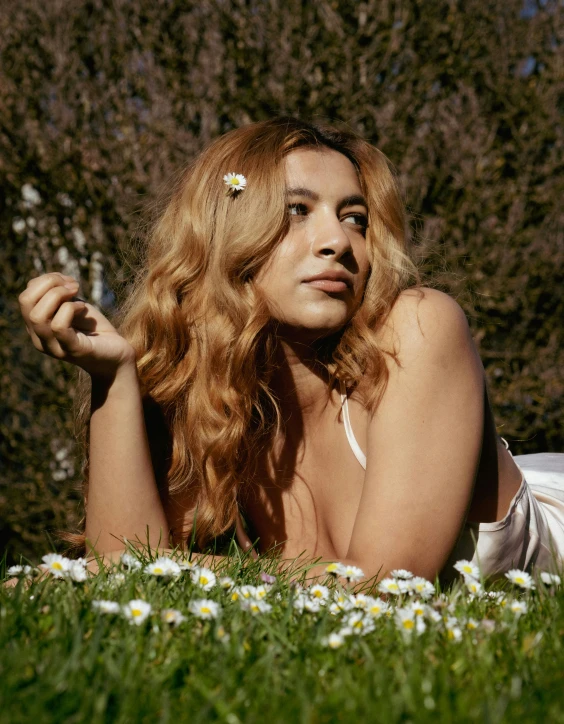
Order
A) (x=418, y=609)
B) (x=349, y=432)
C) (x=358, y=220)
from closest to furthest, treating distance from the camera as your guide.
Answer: (x=418, y=609) < (x=349, y=432) < (x=358, y=220)

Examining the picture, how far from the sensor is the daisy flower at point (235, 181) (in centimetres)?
280

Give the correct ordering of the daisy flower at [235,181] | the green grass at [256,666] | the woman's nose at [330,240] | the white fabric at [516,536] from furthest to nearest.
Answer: the daisy flower at [235,181], the white fabric at [516,536], the woman's nose at [330,240], the green grass at [256,666]

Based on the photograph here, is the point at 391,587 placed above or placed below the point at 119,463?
above

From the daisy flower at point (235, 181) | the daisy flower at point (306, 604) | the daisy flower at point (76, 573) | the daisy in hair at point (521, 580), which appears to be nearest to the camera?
the daisy flower at point (306, 604)

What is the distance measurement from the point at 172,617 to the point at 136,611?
0.08m

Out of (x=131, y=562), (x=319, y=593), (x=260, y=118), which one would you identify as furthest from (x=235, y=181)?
(x=260, y=118)

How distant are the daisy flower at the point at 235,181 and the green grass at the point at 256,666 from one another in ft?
5.11

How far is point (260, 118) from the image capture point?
16.0 feet

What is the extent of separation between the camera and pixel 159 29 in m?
4.87

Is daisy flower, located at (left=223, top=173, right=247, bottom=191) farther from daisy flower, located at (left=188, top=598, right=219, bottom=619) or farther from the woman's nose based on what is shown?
daisy flower, located at (left=188, top=598, right=219, bottom=619)

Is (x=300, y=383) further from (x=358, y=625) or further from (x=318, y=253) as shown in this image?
(x=358, y=625)

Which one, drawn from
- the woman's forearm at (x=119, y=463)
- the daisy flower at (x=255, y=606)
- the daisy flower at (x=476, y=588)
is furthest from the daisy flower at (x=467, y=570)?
the woman's forearm at (x=119, y=463)

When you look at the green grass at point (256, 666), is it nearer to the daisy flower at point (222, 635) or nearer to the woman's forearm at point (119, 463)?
the daisy flower at point (222, 635)

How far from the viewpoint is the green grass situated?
3.78ft
